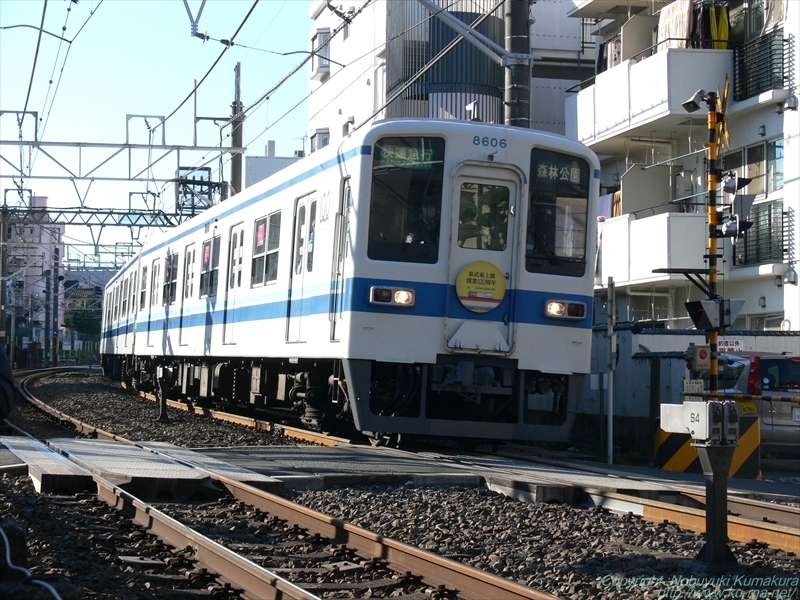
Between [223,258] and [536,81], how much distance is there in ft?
45.2

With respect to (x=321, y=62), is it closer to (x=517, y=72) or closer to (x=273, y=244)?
(x=517, y=72)

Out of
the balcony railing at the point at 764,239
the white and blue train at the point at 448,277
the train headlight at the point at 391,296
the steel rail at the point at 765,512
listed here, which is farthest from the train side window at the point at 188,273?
the steel rail at the point at 765,512

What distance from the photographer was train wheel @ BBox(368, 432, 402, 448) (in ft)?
38.7

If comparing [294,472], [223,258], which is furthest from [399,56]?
[294,472]

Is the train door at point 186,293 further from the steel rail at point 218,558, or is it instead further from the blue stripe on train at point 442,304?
the steel rail at point 218,558

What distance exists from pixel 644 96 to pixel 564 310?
1039 centimetres

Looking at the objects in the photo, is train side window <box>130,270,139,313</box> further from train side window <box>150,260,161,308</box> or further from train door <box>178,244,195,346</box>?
train door <box>178,244,195,346</box>

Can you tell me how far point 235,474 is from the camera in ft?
27.6

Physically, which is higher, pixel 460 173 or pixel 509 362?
pixel 460 173

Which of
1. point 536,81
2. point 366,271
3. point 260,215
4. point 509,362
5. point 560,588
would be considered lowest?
point 560,588

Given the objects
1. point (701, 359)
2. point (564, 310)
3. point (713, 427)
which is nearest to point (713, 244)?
point (701, 359)

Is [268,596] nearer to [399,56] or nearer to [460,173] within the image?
[460,173]

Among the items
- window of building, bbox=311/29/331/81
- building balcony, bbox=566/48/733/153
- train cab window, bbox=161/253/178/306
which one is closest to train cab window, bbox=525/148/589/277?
building balcony, bbox=566/48/733/153

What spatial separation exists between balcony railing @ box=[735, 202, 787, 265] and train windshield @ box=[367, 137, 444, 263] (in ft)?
30.8
